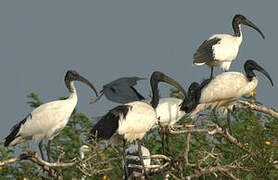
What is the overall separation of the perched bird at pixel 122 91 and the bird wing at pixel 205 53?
128cm

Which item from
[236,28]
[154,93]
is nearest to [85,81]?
[154,93]

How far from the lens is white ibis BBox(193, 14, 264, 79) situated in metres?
11.1

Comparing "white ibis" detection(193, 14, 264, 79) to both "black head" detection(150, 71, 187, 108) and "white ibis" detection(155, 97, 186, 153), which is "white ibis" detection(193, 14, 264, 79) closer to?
"white ibis" detection(155, 97, 186, 153)

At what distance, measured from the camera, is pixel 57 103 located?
943 centimetres

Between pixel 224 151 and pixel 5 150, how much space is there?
3.42 metres

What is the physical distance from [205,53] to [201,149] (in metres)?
2.59

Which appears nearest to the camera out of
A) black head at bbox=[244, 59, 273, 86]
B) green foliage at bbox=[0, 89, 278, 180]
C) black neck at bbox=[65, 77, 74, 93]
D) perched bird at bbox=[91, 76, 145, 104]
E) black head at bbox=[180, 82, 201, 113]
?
green foliage at bbox=[0, 89, 278, 180]

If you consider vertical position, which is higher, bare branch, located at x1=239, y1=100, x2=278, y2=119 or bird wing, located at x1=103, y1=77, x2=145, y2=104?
bird wing, located at x1=103, y1=77, x2=145, y2=104

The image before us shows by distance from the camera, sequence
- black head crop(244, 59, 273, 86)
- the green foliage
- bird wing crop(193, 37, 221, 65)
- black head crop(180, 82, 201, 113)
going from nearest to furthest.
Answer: the green foliage
black head crop(180, 82, 201, 113)
black head crop(244, 59, 273, 86)
bird wing crop(193, 37, 221, 65)

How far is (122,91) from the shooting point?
1017 cm

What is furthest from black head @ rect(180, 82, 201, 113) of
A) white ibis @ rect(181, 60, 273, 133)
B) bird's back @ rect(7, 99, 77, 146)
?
bird's back @ rect(7, 99, 77, 146)

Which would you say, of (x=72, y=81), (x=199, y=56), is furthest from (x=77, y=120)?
(x=199, y=56)

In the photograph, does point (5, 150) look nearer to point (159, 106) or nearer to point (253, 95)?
point (159, 106)

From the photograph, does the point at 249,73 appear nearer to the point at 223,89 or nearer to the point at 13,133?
the point at 223,89
